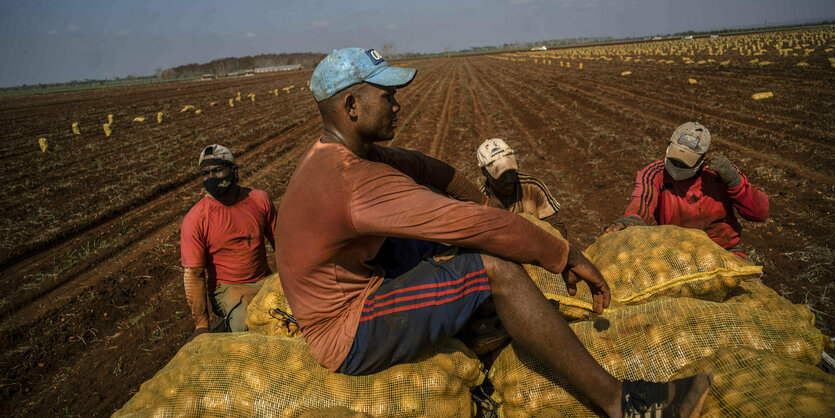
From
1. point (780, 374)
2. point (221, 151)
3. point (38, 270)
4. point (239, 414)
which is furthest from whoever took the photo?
point (38, 270)

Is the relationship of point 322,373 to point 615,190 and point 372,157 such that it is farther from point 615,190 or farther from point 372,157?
point 615,190

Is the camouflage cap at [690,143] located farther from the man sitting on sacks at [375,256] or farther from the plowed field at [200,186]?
the plowed field at [200,186]

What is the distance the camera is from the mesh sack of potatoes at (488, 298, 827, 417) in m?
1.89

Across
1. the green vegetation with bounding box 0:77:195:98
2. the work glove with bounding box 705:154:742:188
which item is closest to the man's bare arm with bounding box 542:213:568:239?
the work glove with bounding box 705:154:742:188

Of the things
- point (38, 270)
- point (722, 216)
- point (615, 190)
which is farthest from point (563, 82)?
point (38, 270)

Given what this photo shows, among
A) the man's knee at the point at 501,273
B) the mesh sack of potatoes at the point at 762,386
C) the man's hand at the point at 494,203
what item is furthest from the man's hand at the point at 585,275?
the man's hand at the point at 494,203

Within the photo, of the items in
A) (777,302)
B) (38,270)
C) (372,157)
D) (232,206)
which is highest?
(372,157)

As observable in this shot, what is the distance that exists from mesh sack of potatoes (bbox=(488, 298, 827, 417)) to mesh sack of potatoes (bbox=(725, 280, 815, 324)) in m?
0.15

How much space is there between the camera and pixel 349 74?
1741 millimetres

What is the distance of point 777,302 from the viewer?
2.38 meters

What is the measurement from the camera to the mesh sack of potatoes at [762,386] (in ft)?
4.59

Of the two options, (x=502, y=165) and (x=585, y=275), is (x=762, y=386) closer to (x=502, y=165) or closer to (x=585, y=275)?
(x=585, y=275)

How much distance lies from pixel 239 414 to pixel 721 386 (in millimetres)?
2110

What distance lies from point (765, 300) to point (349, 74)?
9.06 feet
